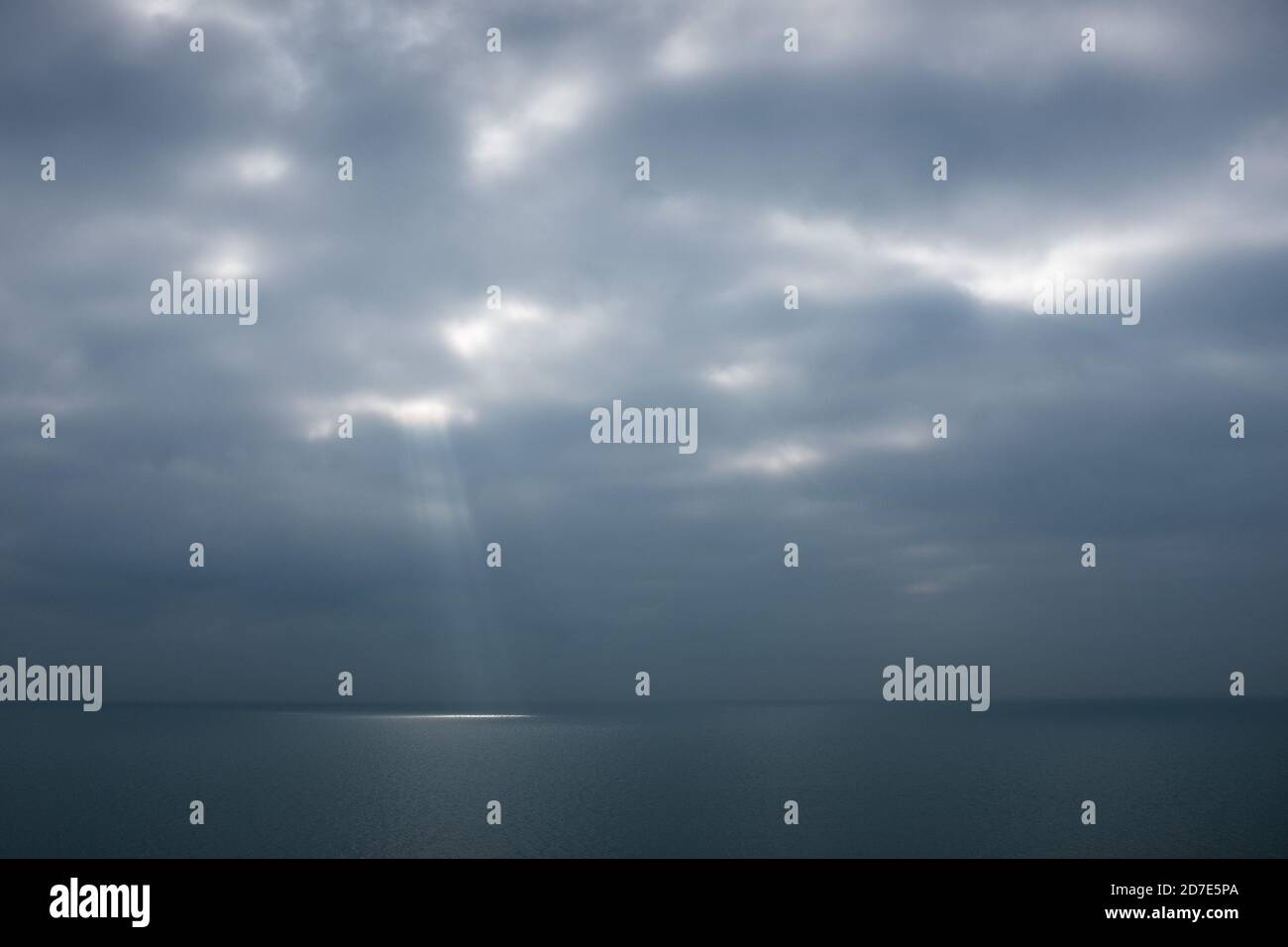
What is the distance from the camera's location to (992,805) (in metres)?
107

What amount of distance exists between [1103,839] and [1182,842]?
7082 millimetres

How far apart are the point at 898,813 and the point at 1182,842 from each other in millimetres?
27285

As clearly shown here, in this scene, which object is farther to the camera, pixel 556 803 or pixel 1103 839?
pixel 556 803
